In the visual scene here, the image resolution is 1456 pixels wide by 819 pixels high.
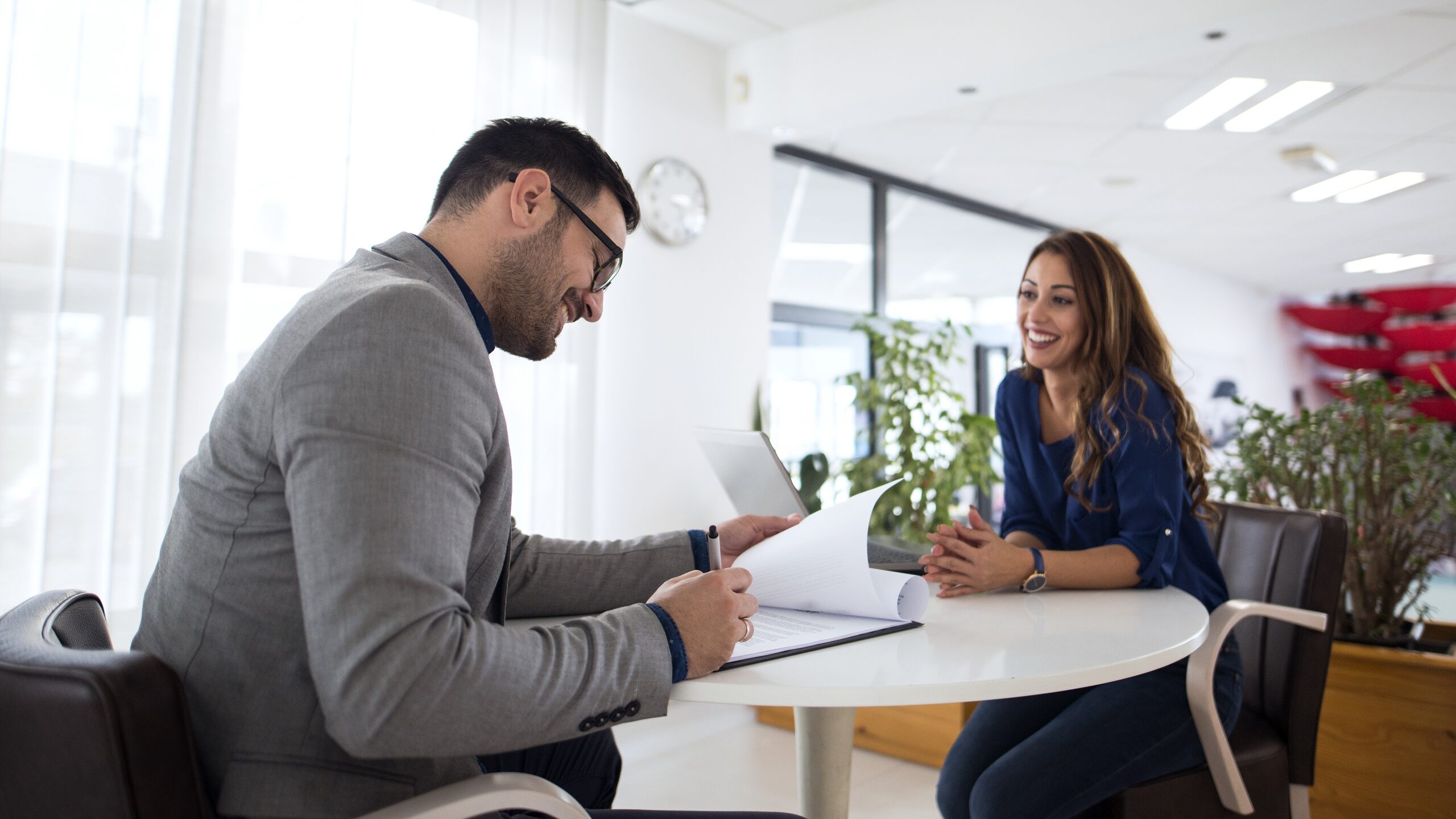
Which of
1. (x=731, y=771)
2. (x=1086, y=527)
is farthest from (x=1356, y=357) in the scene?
(x=1086, y=527)

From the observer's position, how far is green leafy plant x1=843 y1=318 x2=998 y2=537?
13.3 feet

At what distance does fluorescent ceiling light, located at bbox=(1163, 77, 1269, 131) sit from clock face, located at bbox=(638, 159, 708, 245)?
2.45m

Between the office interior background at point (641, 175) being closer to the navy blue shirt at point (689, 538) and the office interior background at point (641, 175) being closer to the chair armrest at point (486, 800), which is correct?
the navy blue shirt at point (689, 538)

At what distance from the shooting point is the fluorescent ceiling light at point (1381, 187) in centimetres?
553

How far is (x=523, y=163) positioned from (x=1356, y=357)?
505 inches

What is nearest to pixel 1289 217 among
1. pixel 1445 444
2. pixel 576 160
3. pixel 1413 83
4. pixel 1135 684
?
pixel 1413 83

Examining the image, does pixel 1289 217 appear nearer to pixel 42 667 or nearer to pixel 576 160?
pixel 576 160

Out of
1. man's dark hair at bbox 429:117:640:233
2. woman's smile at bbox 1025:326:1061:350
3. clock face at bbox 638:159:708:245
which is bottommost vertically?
woman's smile at bbox 1025:326:1061:350

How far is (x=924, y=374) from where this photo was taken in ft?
14.0

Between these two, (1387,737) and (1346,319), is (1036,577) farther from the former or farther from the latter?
(1346,319)

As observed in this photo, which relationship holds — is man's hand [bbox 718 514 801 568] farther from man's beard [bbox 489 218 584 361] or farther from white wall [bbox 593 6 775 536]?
white wall [bbox 593 6 775 536]

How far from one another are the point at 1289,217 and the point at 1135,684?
648 centimetres

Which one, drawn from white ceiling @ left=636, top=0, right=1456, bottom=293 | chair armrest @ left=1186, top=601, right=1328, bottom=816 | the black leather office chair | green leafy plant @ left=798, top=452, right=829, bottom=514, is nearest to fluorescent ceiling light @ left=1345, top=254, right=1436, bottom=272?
white ceiling @ left=636, top=0, right=1456, bottom=293

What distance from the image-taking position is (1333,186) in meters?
5.73
